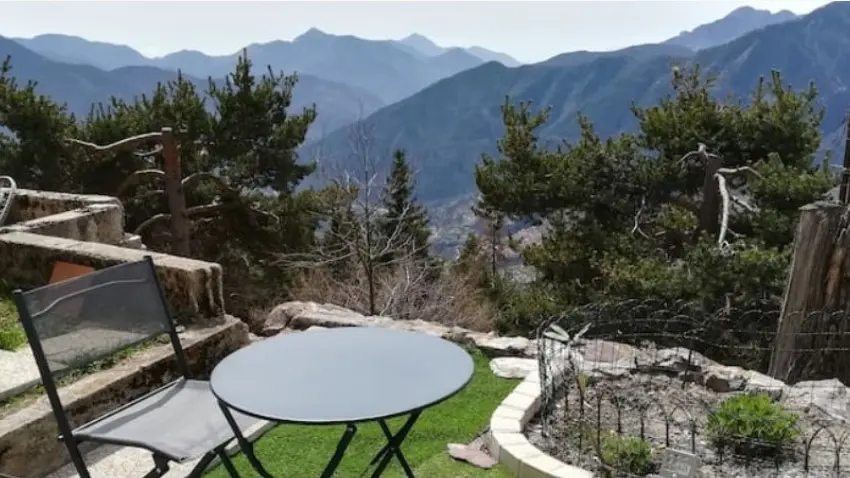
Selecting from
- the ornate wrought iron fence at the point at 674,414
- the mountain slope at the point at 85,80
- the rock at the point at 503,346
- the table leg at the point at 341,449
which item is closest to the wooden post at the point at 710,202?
the ornate wrought iron fence at the point at 674,414

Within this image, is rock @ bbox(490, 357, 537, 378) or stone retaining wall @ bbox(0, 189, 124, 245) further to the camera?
stone retaining wall @ bbox(0, 189, 124, 245)

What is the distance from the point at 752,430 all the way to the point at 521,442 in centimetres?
102

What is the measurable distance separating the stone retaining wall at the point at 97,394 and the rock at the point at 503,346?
1542 millimetres

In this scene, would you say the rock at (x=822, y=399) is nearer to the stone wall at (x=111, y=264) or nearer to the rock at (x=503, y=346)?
the rock at (x=503, y=346)

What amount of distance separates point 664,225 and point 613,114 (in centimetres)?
10464

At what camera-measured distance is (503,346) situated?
485cm

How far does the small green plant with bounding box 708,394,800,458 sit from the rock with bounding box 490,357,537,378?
1230 mm

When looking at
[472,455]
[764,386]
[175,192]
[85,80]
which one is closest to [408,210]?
[175,192]

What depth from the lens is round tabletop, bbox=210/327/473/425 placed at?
7.07 feet

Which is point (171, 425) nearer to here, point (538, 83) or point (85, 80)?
point (538, 83)

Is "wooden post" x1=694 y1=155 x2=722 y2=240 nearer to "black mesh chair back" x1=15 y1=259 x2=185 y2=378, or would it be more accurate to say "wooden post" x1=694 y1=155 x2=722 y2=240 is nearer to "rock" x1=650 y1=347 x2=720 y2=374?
"rock" x1=650 y1=347 x2=720 y2=374

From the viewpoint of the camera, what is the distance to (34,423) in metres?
3.14

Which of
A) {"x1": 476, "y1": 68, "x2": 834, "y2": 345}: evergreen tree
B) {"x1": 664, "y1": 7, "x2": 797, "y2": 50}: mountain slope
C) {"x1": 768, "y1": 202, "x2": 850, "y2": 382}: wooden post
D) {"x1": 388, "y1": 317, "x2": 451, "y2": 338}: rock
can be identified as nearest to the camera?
{"x1": 388, "y1": 317, "x2": 451, "y2": 338}: rock

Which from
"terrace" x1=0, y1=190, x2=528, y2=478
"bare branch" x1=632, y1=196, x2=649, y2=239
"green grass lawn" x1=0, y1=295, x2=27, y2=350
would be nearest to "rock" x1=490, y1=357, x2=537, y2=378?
"terrace" x1=0, y1=190, x2=528, y2=478
